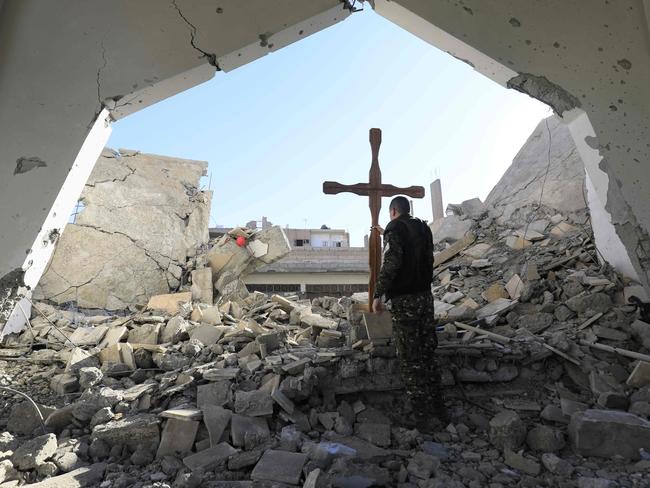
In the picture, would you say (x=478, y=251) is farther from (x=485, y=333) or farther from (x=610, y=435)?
(x=610, y=435)

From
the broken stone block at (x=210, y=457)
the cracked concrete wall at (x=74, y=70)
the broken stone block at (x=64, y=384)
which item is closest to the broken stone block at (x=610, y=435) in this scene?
the broken stone block at (x=210, y=457)

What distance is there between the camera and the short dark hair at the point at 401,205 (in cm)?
312

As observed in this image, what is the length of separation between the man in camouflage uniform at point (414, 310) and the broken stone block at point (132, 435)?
1837mm

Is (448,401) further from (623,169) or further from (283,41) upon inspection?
(283,41)

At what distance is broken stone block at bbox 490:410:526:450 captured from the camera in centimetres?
245

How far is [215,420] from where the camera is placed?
8.58 ft

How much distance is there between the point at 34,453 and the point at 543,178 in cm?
793

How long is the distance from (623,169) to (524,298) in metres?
2.45

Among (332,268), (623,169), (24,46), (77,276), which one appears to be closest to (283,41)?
(24,46)

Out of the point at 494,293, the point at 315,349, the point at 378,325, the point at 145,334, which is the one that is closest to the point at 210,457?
the point at 315,349

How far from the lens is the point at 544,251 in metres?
5.45

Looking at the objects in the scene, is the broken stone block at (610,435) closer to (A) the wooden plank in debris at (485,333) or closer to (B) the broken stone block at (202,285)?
(A) the wooden plank in debris at (485,333)

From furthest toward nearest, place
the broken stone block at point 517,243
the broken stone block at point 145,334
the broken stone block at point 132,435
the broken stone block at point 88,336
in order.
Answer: the broken stone block at point 517,243
the broken stone block at point 88,336
the broken stone block at point 145,334
the broken stone block at point 132,435

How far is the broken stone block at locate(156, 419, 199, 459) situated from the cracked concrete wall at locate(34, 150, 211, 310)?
16.2ft
